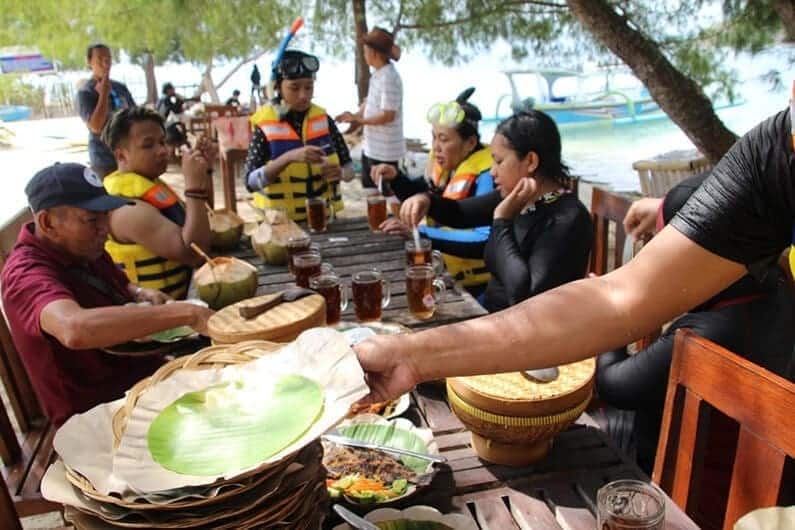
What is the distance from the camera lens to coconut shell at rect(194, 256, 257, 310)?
2.34 meters

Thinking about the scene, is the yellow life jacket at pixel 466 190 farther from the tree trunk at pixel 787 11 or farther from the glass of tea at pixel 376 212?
the tree trunk at pixel 787 11

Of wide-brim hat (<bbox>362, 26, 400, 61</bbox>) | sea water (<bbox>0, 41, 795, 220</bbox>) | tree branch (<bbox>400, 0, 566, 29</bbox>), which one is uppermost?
tree branch (<bbox>400, 0, 566, 29</bbox>)

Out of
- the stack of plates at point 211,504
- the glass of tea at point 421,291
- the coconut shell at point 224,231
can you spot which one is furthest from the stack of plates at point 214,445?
the coconut shell at point 224,231

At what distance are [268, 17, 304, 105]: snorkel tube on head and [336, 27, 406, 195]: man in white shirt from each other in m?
1.35

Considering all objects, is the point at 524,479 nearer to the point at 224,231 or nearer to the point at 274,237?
the point at 274,237

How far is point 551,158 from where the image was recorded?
108 inches

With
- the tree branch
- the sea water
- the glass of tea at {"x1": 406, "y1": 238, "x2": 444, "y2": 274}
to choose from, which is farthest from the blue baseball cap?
the tree branch

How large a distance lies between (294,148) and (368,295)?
2022 mm

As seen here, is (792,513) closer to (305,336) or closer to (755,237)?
(755,237)

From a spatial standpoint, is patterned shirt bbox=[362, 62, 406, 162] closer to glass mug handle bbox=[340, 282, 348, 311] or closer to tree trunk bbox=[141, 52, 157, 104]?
glass mug handle bbox=[340, 282, 348, 311]

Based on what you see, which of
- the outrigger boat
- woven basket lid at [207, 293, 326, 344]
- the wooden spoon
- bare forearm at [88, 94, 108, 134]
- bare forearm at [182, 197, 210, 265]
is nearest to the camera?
woven basket lid at [207, 293, 326, 344]

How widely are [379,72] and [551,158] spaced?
123 inches

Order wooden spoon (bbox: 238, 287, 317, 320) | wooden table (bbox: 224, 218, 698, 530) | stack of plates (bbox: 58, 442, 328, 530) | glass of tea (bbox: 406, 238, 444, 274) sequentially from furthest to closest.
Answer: glass of tea (bbox: 406, 238, 444, 274) → wooden spoon (bbox: 238, 287, 317, 320) → wooden table (bbox: 224, 218, 698, 530) → stack of plates (bbox: 58, 442, 328, 530)

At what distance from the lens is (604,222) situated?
327 centimetres
